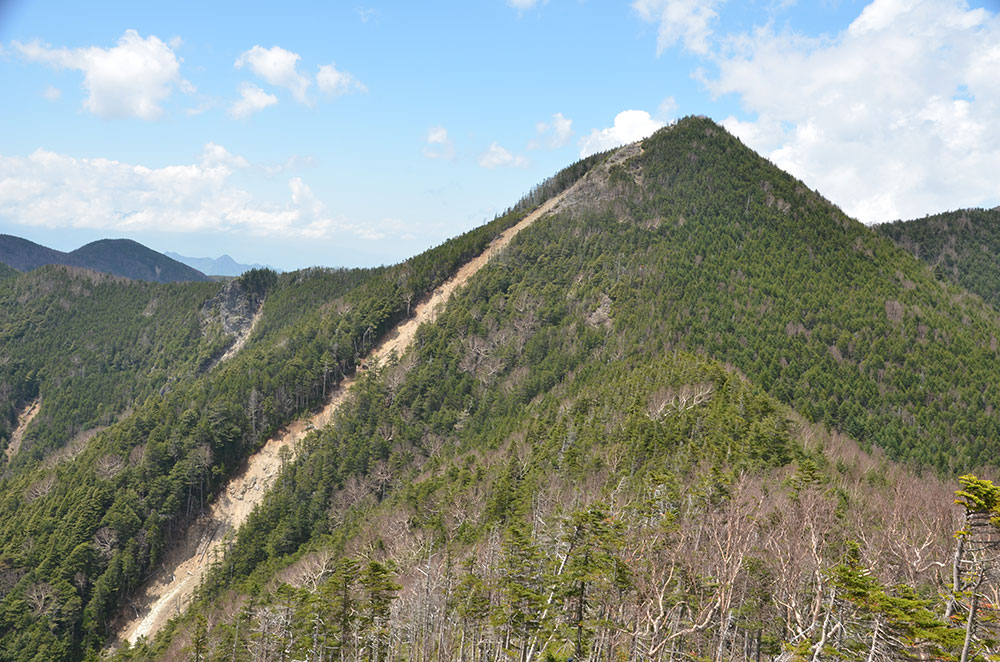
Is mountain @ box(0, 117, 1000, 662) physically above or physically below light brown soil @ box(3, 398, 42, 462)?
above

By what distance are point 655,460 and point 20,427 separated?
220 meters

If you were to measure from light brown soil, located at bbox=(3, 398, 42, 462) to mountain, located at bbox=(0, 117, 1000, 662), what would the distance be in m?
1.96

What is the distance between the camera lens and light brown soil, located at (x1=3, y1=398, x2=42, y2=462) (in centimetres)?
17600

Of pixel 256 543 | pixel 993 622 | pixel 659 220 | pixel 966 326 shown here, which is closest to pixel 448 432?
pixel 256 543

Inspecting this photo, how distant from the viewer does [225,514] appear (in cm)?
11356

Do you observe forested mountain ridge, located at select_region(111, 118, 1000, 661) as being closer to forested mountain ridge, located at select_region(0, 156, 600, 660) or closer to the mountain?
the mountain

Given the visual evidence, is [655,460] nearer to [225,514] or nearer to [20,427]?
[225,514]

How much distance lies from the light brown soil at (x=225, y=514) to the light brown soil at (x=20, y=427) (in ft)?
350

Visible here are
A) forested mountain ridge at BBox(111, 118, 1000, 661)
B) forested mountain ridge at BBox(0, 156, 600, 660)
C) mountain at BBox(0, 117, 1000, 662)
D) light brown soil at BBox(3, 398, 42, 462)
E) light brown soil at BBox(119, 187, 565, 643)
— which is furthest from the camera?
light brown soil at BBox(3, 398, 42, 462)

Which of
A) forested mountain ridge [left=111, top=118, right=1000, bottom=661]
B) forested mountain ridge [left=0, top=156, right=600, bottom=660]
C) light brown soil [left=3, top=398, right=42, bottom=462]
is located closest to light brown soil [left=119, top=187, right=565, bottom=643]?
forested mountain ridge [left=0, top=156, right=600, bottom=660]

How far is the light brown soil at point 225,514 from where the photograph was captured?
93.7 meters

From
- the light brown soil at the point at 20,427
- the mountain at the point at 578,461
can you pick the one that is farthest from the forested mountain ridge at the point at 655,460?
the light brown soil at the point at 20,427

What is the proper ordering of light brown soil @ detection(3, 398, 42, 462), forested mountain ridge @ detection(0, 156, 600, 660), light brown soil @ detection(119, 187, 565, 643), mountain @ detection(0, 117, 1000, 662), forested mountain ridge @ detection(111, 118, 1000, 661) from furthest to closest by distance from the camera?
light brown soil @ detection(3, 398, 42, 462), light brown soil @ detection(119, 187, 565, 643), forested mountain ridge @ detection(0, 156, 600, 660), mountain @ detection(0, 117, 1000, 662), forested mountain ridge @ detection(111, 118, 1000, 661)

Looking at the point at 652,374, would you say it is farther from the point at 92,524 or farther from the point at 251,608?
Answer: the point at 92,524
